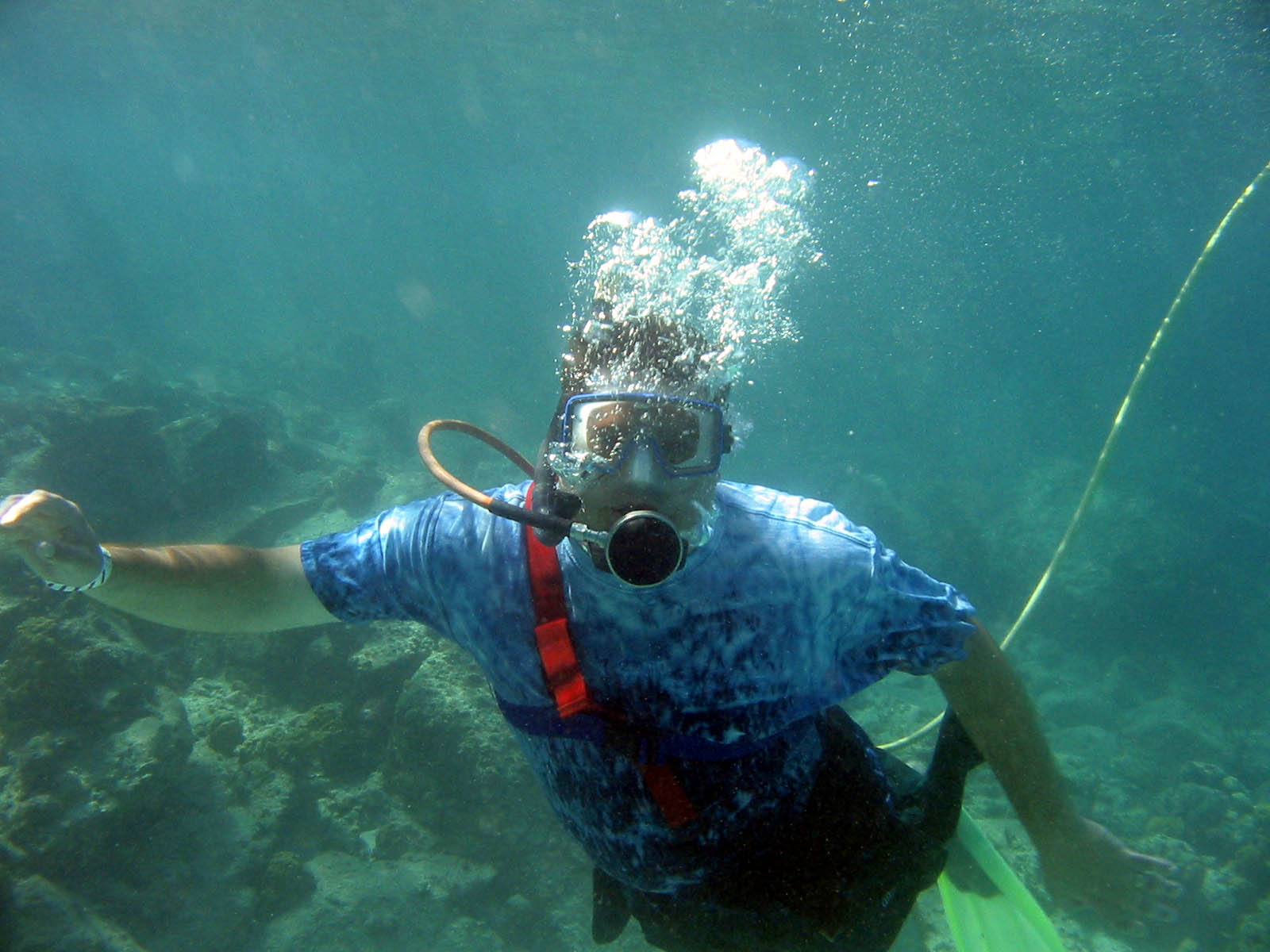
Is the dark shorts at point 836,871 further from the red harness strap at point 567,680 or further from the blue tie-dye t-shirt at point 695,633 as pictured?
the red harness strap at point 567,680

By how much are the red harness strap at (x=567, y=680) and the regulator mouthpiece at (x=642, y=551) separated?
0.75ft

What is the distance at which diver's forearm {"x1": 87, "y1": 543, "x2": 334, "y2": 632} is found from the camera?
157 cm

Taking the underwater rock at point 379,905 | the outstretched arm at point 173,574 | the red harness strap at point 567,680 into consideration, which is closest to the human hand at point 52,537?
the outstretched arm at point 173,574

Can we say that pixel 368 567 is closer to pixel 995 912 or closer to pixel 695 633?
pixel 695 633

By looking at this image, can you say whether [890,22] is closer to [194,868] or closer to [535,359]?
[535,359]

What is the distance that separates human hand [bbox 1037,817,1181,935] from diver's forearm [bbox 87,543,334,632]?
224 cm

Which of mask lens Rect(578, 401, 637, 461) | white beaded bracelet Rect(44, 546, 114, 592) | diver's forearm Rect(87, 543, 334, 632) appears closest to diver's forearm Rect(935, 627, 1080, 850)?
mask lens Rect(578, 401, 637, 461)

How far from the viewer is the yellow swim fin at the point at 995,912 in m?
2.31

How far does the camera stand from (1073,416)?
27.2 metres

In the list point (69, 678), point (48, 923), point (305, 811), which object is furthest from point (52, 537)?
point (305, 811)

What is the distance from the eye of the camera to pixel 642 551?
4.63 ft

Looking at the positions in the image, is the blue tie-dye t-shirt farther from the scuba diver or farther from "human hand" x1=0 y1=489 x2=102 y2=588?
"human hand" x1=0 y1=489 x2=102 y2=588

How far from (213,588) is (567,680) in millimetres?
967

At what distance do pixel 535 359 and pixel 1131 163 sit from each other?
2861cm
